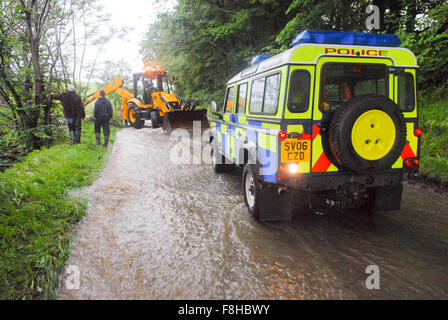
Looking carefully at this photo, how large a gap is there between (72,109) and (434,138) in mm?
9608

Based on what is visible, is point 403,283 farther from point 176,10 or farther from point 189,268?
point 176,10

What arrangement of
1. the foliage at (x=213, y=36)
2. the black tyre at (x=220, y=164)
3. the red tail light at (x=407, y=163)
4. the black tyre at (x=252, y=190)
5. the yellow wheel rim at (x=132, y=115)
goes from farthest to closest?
1. the yellow wheel rim at (x=132, y=115)
2. the foliage at (x=213, y=36)
3. the black tyre at (x=220, y=164)
4. the black tyre at (x=252, y=190)
5. the red tail light at (x=407, y=163)

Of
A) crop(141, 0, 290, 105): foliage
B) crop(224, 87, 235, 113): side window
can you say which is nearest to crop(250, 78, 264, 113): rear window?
crop(224, 87, 235, 113): side window

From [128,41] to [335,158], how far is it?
14.0m

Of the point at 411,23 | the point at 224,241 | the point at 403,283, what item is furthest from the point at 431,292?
the point at 411,23

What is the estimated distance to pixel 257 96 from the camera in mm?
4645

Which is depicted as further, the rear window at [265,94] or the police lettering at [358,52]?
the rear window at [265,94]

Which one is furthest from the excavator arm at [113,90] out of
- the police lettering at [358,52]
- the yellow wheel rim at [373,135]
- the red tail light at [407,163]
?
the red tail light at [407,163]

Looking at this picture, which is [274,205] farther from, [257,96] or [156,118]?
[156,118]

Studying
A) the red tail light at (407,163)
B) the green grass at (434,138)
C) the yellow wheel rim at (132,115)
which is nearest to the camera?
the red tail light at (407,163)

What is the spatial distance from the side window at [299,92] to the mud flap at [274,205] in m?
1.13

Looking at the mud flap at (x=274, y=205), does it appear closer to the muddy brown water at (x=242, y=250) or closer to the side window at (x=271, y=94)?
the muddy brown water at (x=242, y=250)

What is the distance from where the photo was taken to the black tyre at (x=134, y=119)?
15695 millimetres

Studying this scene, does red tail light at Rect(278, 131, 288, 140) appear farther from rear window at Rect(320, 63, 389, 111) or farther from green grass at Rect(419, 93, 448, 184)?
green grass at Rect(419, 93, 448, 184)
